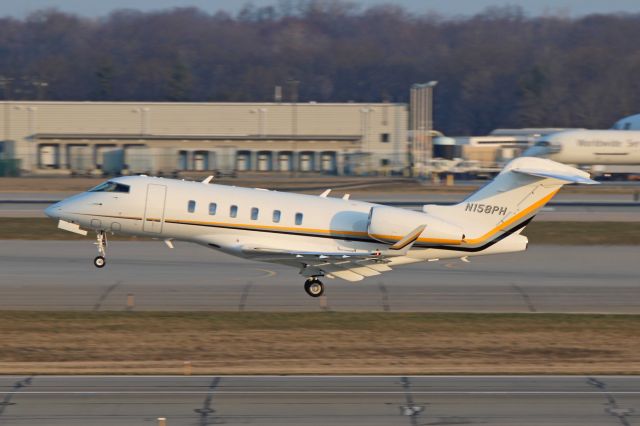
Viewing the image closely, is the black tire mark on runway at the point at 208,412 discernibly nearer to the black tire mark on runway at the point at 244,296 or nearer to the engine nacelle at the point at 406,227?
the black tire mark on runway at the point at 244,296

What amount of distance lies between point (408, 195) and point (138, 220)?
4173cm

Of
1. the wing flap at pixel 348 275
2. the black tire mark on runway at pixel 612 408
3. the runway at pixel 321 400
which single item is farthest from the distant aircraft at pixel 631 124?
the black tire mark on runway at pixel 612 408

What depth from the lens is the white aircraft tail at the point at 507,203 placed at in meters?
30.3

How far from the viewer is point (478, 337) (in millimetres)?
26656

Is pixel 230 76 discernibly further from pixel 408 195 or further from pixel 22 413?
pixel 22 413

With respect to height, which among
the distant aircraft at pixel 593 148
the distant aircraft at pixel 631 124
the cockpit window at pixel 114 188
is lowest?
the cockpit window at pixel 114 188

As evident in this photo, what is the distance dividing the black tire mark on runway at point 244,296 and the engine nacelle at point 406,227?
4280 millimetres

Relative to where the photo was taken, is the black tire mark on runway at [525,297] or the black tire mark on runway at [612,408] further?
the black tire mark on runway at [525,297]

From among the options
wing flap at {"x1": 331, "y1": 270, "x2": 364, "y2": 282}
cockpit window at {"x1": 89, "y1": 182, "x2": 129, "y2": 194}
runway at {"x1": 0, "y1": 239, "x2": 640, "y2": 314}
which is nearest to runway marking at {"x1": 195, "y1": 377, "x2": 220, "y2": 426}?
runway at {"x1": 0, "y1": 239, "x2": 640, "y2": 314}

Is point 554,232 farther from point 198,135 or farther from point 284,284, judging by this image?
point 198,135

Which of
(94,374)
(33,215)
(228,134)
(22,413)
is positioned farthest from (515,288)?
(228,134)

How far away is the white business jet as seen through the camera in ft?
101

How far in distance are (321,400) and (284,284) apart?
13.9 meters

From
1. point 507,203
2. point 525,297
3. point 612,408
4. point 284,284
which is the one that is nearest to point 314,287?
point 284,284
